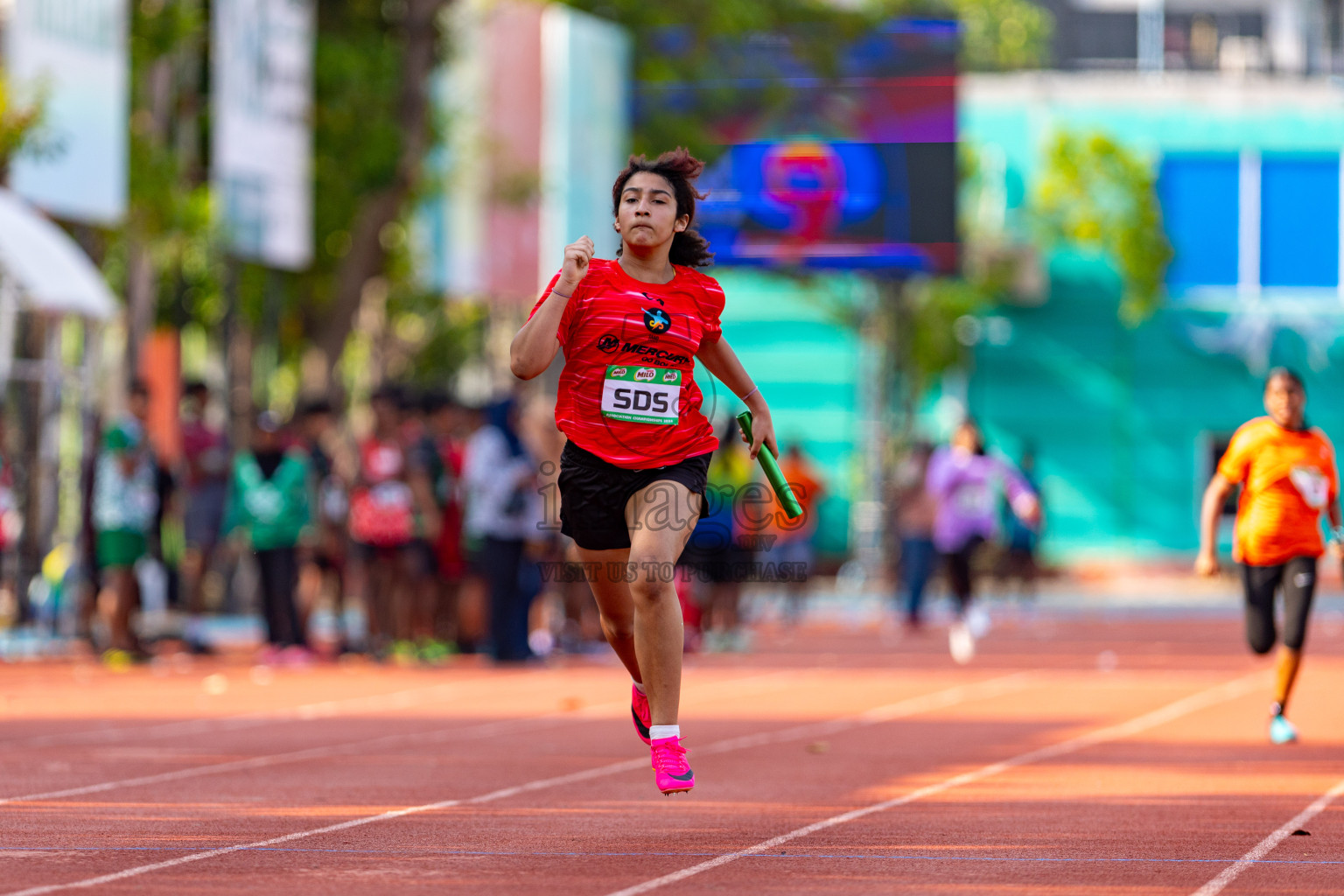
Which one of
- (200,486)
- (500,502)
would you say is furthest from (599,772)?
(200,486)

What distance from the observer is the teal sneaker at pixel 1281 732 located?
11633 mm

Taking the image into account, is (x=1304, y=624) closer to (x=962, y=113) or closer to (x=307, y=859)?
(x=307, y=859)

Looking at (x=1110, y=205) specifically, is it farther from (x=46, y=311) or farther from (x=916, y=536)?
(x=46, y=311)

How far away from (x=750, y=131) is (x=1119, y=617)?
7.79 m

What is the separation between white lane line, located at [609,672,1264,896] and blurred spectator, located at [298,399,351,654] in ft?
22.4

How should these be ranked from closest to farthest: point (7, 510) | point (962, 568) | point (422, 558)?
point (422, 558)
point (7, 510)
point (962, 568)

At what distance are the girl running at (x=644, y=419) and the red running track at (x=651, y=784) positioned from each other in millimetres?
722

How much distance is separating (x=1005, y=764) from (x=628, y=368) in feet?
11.9

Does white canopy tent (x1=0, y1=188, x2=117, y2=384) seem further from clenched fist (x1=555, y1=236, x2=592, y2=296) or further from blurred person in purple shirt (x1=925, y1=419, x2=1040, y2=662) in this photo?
clenched fist (x1=555, y1=236, x2=592, y2=296)

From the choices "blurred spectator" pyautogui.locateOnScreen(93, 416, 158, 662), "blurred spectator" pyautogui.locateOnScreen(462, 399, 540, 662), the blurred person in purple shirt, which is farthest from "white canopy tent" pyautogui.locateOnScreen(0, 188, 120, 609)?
the blurred person in purple shirt

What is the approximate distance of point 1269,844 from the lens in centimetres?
792

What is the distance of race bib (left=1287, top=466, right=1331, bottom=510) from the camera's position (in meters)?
11.6

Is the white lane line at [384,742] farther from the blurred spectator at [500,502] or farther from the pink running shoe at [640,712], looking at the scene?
the pink running shoe at [640,712]

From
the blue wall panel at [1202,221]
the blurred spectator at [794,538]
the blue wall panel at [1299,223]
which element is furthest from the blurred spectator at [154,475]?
the blue wall panel at [1299,223]
